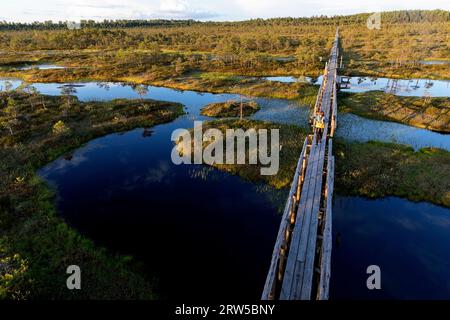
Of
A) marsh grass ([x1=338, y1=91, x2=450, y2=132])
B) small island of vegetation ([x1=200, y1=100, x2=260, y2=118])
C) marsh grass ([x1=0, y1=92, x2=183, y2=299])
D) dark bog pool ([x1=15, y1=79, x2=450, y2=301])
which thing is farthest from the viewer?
small island of vegetation ([x1=200, y1=100, x2=260, y2=118])

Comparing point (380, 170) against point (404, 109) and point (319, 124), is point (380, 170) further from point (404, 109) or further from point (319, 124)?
point (404, 109)

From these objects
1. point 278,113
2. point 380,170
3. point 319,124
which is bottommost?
point 380,170

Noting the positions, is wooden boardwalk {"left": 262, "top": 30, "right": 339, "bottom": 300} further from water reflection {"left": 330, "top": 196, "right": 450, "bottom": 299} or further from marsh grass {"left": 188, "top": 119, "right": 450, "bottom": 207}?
marsh grass {"left": 188, "top": 119, "right": 450, "bottom": 207}

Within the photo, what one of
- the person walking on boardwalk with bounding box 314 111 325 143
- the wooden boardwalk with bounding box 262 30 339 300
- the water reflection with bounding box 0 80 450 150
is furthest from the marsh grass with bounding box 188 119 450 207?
the water reflection with bounding box 0 80 450 150

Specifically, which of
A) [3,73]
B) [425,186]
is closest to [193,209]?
[425,186]

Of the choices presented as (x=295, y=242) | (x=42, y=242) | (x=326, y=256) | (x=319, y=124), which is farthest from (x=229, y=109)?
(x=326, y=256)

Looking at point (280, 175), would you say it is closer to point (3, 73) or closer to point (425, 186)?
point (425, 186)

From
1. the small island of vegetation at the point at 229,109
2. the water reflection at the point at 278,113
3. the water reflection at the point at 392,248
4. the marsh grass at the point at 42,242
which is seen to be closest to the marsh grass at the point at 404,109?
the water reflection at the point at 278,113

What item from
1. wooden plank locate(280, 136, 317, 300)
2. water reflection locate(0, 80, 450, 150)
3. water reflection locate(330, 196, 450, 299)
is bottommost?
water reflection locate(330, 196, 450, 299)

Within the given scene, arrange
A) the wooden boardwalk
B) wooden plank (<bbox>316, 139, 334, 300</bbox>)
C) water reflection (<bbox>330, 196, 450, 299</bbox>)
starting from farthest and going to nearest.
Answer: water reflection (<bbox>330, 196, 450, 299</bbox>)
the wooden boardwalk
wooden plank (<bbox>316, 139, 334, 300</bbox>)

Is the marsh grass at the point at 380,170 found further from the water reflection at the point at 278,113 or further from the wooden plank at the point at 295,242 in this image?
the wooden plank at the point at 295,242

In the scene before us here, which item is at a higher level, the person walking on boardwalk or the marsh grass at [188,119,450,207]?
the person walking on boardwalk
